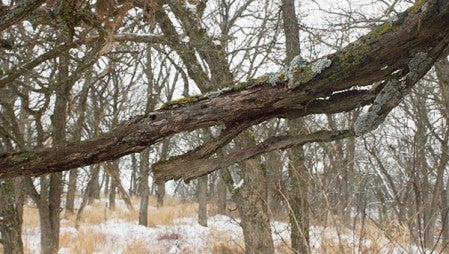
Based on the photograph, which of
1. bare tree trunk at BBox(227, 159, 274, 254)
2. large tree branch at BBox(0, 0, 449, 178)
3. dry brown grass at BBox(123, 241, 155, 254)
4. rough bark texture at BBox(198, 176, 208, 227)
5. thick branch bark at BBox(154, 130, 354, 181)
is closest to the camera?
large tree branch at BBox(0, 0, 449, 178)

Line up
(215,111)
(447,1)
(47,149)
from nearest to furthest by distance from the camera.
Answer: (447,1) < (215,111) < (47,149)

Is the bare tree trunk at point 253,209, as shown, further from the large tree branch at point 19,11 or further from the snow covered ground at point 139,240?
the large tree branch at point 19,11

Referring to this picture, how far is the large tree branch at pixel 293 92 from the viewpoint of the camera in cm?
137

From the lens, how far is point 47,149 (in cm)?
165

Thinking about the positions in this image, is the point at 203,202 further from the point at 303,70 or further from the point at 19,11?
the point at 303,70

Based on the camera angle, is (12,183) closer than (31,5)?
No

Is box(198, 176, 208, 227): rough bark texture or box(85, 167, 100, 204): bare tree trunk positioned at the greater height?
box(85, 167, 100, 204): bare tree trunk

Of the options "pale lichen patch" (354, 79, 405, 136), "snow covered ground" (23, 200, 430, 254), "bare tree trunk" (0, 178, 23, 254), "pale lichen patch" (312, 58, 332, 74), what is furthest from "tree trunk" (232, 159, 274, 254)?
"pale lichen patch" (312, 58, 332, 74)

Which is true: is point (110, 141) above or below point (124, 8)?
below

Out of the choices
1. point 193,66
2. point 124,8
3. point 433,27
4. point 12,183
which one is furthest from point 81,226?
point 433,27

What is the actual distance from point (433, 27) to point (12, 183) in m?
4.75

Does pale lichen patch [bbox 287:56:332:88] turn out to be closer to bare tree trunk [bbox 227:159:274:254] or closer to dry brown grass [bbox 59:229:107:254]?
bare tree trunk [bbox 227:159:274:254]

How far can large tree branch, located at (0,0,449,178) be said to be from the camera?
137 cm

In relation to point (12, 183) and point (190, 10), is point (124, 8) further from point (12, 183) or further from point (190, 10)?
point (12, 183)
